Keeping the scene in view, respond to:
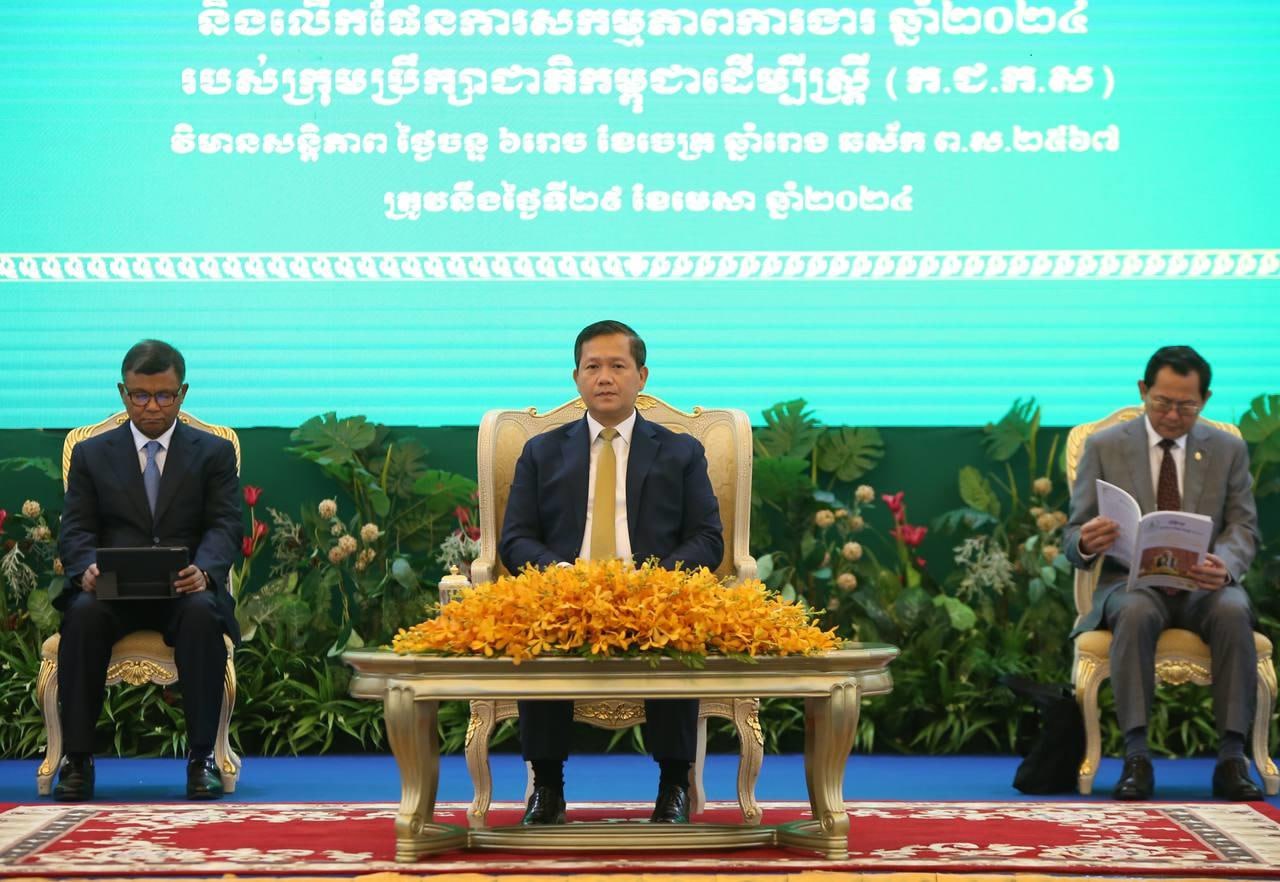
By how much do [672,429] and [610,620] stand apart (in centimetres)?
149

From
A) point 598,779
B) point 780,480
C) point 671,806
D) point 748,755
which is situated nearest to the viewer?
point 671,806

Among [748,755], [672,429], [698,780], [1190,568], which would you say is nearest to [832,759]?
[748,755]

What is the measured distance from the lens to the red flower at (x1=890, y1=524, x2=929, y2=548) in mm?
5668

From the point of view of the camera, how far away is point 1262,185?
5.77 metres

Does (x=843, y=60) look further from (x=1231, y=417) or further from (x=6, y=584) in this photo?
(x=6, y=584)

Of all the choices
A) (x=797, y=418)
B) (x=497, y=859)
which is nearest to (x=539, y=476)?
(x=497, y=859)

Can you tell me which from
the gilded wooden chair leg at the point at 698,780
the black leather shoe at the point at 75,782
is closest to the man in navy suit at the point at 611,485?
the gilded wooden chair leg at the point at 698,780

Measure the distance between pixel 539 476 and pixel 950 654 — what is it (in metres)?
2.02

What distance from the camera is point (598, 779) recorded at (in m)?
4.85

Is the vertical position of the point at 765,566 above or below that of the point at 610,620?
above

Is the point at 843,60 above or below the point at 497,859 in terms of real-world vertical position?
above

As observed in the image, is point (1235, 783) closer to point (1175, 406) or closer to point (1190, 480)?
point (1190, 480)

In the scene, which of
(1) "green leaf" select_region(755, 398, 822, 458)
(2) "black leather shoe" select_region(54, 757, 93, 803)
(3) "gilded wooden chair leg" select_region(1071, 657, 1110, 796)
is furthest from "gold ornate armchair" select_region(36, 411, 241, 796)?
A: (3) "gilded wooden chair leg" select_region(1071, 657, 1110, 796)

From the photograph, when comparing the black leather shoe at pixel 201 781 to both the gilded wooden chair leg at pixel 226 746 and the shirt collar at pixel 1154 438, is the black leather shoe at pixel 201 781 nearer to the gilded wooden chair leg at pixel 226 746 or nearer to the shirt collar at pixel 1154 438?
the gilded wooden chair leg at pixel 226 746
